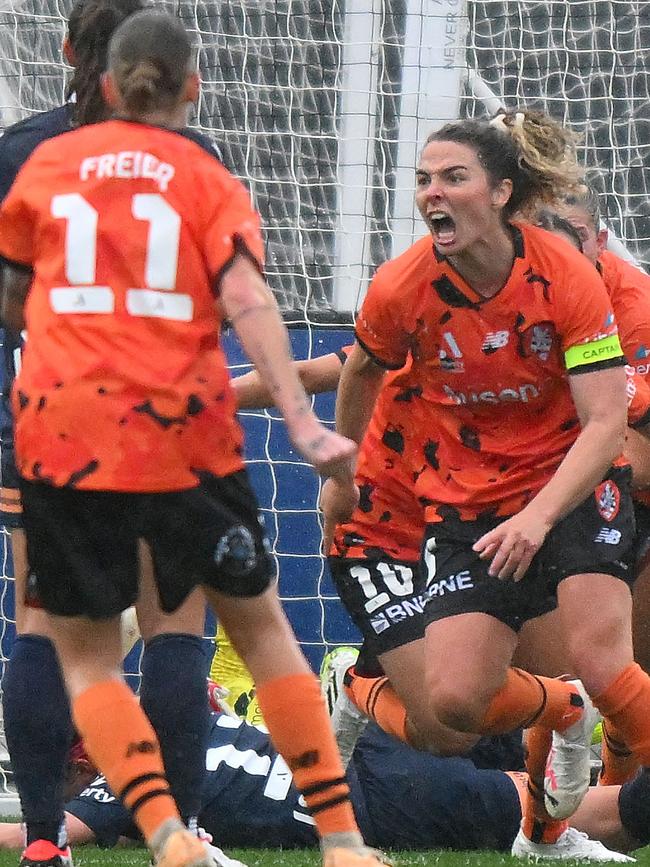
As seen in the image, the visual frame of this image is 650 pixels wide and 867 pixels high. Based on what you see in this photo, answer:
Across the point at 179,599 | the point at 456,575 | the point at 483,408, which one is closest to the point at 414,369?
the point at 483,408

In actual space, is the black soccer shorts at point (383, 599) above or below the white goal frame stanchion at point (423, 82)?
below

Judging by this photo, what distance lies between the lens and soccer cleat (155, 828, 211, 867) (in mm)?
2691

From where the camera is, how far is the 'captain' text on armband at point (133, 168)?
2.88m

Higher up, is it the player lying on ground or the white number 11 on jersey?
the white number 11 on jersey

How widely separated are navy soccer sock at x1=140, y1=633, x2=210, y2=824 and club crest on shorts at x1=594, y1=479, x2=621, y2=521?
1.10 meters

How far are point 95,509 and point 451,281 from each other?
52.4 inches

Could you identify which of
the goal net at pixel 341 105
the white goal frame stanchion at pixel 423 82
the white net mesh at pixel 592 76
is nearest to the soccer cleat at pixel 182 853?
the goal net at pixel 341 105

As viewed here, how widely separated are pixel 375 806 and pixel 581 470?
123 cm

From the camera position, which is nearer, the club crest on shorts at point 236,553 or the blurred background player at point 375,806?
the club crest on shorts at point 236,553

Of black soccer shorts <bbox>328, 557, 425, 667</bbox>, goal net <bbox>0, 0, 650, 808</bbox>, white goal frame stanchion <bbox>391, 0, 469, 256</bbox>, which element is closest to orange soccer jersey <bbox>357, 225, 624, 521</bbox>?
black soccer shorts <bbox>328, 557, 425, 667</bbox>

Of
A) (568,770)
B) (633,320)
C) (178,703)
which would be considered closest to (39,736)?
(178,703)

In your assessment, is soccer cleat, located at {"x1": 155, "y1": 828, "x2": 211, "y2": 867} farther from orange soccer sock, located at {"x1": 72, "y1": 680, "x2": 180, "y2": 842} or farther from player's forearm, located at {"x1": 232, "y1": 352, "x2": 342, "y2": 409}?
player's forearm, located at {"x1": 232, "y1": 352, "x2": 342, "y2": 409}

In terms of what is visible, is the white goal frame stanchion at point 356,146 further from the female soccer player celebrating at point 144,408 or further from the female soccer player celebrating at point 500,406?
the female soccer player celebrating at point 144,408

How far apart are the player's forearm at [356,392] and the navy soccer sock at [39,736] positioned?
1.04 meters
